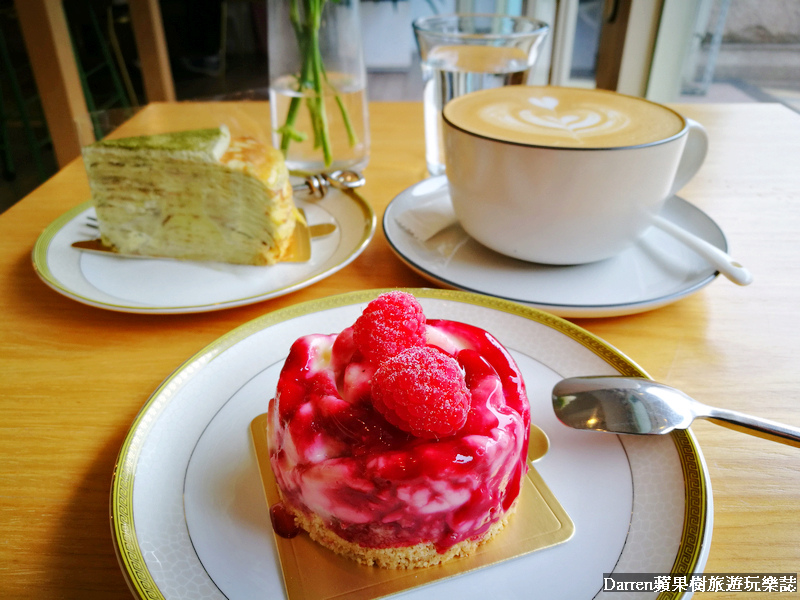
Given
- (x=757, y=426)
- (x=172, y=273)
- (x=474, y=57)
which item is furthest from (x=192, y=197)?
(x=757, y=426)

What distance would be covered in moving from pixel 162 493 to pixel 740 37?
3.11 metres

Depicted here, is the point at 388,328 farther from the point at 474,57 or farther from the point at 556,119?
the point at 474,57

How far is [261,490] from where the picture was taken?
1.95ft

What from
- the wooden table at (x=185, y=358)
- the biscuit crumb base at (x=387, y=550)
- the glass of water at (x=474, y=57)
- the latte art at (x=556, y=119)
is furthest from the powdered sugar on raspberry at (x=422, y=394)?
the glass of water at (x=474, y=57)

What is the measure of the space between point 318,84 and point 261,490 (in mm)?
885

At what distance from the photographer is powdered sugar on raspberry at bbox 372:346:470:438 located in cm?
49

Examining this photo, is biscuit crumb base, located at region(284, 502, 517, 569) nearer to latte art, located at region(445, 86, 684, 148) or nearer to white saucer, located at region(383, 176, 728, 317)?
white saucer, located at region(383, 176, 728, 317)

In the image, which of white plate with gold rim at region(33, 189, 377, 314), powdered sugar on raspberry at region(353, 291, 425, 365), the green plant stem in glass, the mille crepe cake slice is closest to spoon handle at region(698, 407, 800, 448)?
powdered sugar on raspberry at region(353, 291, 425, 365)

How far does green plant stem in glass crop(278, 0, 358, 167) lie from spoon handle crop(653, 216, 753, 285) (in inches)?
27.9

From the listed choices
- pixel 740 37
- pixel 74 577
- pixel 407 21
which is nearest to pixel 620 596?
pixel 74 577

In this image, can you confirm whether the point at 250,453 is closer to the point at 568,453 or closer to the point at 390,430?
the point at 390,430

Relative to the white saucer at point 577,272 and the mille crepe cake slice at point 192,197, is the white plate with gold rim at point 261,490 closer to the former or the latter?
the white saucer at point 577,272

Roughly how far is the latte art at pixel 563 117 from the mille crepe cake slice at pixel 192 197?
1.24 ft

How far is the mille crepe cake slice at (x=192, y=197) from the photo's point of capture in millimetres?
1067
